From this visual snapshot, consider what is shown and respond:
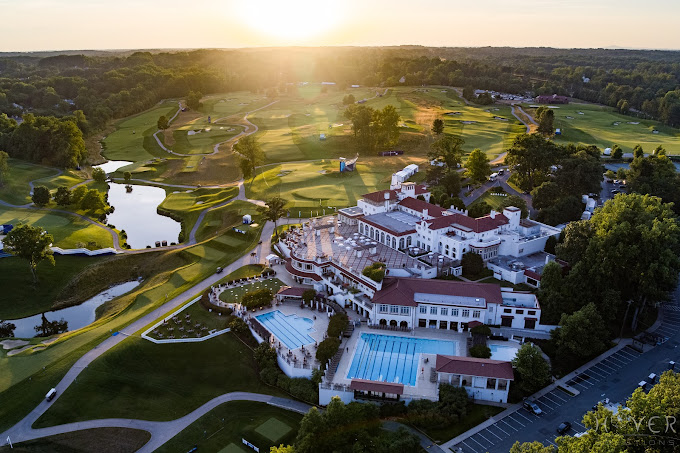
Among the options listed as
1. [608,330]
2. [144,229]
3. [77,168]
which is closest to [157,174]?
[77,168]

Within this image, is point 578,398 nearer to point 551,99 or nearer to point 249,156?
point 249,156

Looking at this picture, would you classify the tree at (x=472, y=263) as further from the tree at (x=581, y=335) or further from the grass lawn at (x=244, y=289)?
the grass lawn at (x=244, y=289)

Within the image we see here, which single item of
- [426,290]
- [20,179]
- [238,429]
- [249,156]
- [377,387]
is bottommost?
[238,429]

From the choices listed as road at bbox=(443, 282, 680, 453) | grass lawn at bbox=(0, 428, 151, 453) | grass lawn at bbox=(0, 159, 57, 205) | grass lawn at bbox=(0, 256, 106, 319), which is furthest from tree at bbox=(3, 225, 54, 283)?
road at bbox=(443, 282, 680, 453)

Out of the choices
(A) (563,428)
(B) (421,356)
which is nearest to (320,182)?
(B) (421,356)

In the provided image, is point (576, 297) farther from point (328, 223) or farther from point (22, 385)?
point (22, 385)

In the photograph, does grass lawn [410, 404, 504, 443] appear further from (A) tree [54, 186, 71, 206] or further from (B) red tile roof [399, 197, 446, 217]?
(A) tree [54, 186, 71, 206]
